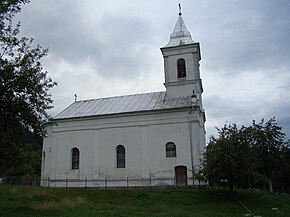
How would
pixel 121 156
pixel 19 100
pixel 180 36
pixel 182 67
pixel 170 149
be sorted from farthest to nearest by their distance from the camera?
pixel 180 36 < pixel 182 67 < pixel 121 156 < pixel 170 149 < pixel 19 100

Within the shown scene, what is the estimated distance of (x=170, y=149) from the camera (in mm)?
30234

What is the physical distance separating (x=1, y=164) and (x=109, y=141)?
16.1m

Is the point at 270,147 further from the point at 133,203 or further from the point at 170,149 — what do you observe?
the point at 133,203

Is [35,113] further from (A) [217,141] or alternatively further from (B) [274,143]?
(B) [274,143]

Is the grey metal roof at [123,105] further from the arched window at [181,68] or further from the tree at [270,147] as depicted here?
the tree at [270,147]

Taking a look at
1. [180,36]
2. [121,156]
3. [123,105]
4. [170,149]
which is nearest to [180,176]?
[170,149]

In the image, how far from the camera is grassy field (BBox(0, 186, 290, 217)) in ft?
58.0

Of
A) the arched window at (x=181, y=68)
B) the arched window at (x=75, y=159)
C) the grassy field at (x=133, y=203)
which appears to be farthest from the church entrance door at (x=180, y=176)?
the arched window at (x=75, y=159)

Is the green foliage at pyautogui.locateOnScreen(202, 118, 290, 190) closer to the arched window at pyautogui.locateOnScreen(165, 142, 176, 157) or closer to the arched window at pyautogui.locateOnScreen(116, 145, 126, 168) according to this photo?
the arched window at pyautogui.locateOnScreen(165, 142, 176, 157)

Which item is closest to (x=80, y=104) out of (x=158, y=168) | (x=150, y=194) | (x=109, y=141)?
(x=109, y=141)

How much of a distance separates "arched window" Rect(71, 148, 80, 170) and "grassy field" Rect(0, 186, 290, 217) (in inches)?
233

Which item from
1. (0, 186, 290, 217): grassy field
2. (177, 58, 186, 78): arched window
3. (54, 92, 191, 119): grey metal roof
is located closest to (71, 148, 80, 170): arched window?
(54, 92, 191, 119): grey metal roof

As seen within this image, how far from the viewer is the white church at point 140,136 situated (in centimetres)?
2973

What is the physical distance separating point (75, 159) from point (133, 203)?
41.7 ft
